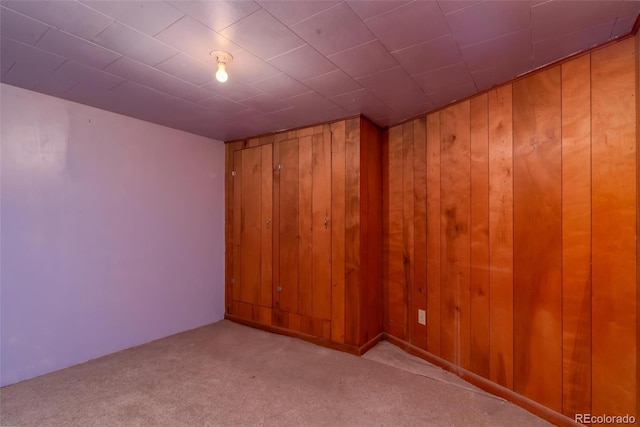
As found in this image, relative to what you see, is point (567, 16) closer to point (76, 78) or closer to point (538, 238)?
point (538, 238)

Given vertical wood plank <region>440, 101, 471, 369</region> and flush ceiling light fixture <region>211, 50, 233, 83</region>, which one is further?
vertical wood plank <region>440, 101, 471, 369</region>

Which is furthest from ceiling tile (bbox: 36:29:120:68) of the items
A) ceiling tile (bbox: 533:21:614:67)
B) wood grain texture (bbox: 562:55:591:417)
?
wood grain texture (bbox: 562:55:591:417)

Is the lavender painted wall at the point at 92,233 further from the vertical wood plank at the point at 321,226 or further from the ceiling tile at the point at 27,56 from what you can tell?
the vertical wood plank at the point at 321,226

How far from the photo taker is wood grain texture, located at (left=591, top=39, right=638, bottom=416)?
60.7 inches

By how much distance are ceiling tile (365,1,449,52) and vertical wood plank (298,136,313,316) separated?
1.59 m

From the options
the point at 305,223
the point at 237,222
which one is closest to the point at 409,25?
the point at 305,223

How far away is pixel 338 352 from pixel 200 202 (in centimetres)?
226

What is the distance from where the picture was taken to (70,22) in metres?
1.50

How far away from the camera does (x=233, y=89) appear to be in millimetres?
2254

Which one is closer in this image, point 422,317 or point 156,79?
point 156,79

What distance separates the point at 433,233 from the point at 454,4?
67.9 inches

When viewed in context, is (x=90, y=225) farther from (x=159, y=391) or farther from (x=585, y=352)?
(x=585, y=352)

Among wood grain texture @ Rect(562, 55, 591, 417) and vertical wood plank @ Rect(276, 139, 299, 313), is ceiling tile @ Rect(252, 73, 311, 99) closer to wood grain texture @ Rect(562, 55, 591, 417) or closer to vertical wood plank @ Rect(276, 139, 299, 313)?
vertical wood plank @ Rect(276, 139, 299, 313)

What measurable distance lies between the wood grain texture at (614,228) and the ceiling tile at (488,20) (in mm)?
599
